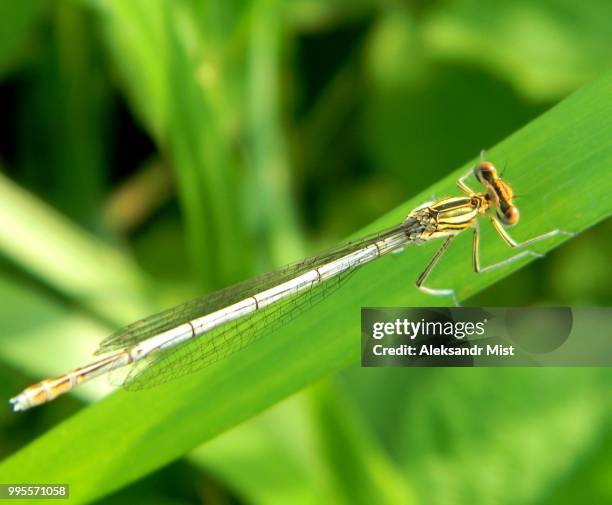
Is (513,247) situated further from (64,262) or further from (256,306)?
(64,262)

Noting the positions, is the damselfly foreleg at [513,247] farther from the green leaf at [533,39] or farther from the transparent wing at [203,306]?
the green leaf at [533,39]

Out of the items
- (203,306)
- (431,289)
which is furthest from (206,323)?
(431,289)

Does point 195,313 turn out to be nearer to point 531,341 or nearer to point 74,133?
point 531,341

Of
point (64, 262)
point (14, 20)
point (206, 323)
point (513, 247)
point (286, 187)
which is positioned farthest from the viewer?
point (286, 187)

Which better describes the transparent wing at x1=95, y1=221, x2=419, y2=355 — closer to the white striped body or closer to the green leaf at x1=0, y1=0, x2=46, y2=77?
the white striped body

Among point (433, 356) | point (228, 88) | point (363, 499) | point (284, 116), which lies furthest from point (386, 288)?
point (284, 116)

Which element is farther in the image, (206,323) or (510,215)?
(206,323)

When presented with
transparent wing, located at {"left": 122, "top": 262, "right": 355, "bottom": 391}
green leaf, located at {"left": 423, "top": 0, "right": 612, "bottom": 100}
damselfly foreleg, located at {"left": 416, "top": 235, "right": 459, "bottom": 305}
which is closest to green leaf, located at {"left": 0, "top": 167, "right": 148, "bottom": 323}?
transparent wing, located at {"left": 122, "top": 262, "right": 355, "bottom": 391}
